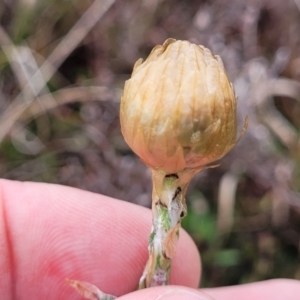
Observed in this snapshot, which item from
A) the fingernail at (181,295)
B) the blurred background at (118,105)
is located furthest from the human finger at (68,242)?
the fingernail at (181,295)

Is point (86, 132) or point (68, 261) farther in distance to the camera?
point (86, 132)

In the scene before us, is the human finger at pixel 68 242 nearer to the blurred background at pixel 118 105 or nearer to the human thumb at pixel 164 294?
the blurred background at pixel 118 105

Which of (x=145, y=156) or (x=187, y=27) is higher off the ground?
(x=187, y=27)

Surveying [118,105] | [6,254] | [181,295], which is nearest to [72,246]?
[6,254]

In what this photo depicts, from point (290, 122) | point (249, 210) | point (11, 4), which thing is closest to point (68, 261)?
point (249, 210)

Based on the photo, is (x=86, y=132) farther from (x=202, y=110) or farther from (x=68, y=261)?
(x=202, y=110)

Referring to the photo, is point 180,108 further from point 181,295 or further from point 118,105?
point 118,105
